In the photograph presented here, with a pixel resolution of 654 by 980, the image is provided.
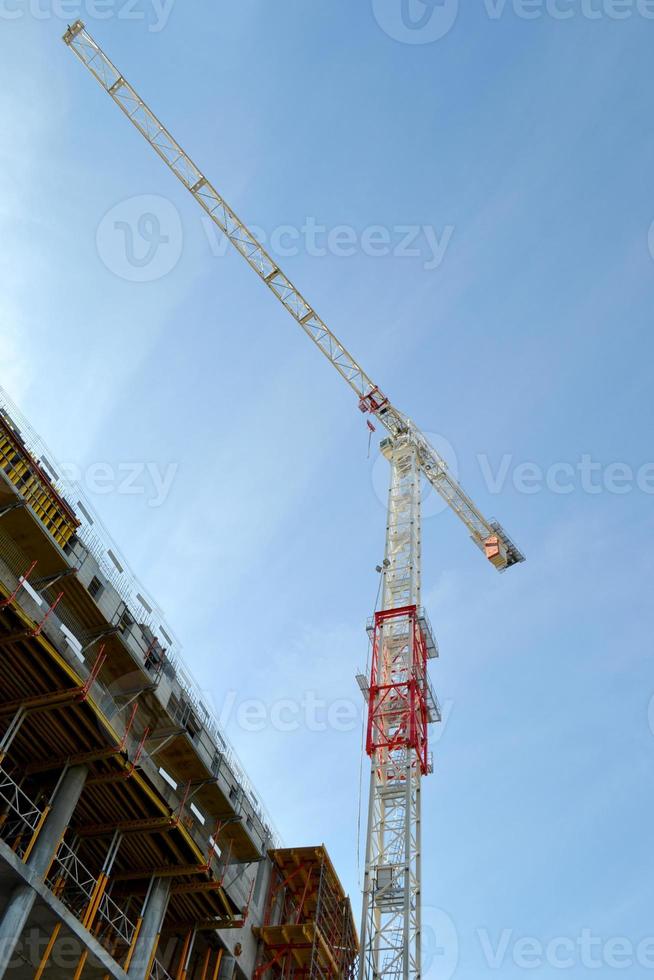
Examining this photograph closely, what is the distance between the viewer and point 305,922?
35781 mm

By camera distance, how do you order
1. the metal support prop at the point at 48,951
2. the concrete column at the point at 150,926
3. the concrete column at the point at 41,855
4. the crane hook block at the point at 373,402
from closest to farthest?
the concrete column at the point at 41,855 → the metal support prop at the point at 48,951 → the concrete column at the point at 150,926 → the crane hook block at the point at 373,402

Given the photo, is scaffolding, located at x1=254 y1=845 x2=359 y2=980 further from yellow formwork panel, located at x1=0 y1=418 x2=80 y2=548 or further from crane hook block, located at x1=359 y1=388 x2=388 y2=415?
crane hook block, located at x1=359 y1=388 x2=388 y2=415

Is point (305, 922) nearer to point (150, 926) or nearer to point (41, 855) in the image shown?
point (150, 926)

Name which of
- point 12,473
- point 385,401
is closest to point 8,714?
point 12,473

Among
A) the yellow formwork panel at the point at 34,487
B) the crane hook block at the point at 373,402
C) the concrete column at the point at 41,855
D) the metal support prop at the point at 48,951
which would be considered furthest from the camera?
the crane hook block at the point at 373,402

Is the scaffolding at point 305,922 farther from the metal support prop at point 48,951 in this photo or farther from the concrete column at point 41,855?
the metal support prop at point 48,951

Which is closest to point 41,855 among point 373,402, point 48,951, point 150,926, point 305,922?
point 48,951

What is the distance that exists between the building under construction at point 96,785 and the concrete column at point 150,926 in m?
0.04

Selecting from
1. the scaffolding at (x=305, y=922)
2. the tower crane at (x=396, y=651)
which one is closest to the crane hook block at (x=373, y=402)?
the tower crane at (x=396, y=651)

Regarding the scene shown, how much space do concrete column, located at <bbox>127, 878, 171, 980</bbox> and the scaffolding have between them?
7691 mm

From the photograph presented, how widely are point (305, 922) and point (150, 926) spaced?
12210 millimetres

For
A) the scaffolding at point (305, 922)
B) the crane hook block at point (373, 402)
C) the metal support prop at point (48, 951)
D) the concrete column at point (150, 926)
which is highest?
the crane hook block at point (373, 402)

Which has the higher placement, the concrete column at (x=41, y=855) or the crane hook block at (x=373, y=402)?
the crane hook block at (x=373, y=402)

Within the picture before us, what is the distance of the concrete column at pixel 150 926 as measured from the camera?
24344 mm
